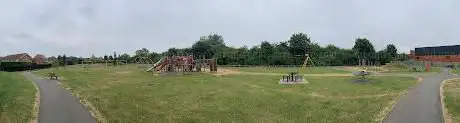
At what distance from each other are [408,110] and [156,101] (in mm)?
12529

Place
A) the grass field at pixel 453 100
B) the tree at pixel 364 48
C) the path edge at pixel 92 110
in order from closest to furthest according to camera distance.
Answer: the path edge at pixel 92 110 < the grass field at pixel 453 100 < the tree at pixel 364 48

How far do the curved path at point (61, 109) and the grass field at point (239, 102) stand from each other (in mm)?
839

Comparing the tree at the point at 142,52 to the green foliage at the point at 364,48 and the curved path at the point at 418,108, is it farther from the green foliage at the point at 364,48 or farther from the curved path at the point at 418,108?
the curved path at the point at 418,108

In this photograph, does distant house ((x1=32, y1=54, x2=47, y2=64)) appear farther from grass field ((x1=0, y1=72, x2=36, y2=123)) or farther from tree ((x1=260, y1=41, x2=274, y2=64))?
grass field ((x1=0, y1=72, x2=36, y2=123))

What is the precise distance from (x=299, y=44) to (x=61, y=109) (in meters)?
59.8

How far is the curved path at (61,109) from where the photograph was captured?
16.9 metres

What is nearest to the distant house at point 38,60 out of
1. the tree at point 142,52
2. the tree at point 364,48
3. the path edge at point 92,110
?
the tree at point 142,52

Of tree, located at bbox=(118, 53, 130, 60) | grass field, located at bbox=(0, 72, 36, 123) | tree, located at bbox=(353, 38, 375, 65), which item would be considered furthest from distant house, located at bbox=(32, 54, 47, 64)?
tree, located at bbox=(353, 38, 375, 65)

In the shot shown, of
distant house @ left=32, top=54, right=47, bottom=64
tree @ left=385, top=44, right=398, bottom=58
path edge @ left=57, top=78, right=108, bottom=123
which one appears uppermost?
tree @ left=385, top=44, right=398, bottom=58

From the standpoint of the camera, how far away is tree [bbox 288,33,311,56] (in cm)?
7444

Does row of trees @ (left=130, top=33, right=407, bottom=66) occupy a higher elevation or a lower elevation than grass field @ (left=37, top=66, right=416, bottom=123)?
higher

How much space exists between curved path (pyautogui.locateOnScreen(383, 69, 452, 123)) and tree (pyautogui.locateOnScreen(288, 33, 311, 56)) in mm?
49275

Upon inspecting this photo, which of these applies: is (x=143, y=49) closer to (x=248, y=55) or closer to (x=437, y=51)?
(x=248, y=55)

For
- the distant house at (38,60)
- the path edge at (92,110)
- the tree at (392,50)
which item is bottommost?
the path edge at (92,110)
